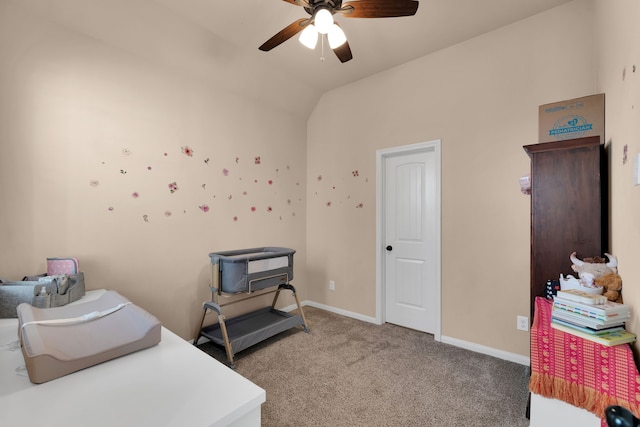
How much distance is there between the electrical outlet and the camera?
245cm

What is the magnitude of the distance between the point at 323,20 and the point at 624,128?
1577mm

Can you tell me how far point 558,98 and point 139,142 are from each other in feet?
11.0

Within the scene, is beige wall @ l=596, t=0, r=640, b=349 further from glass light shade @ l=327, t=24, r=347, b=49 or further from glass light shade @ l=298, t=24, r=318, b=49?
glass light shade @ l=298, t=24, r=318, b=49

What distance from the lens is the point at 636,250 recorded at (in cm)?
118

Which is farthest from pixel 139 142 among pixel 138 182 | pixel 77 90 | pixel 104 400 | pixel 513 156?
pixel 513 156

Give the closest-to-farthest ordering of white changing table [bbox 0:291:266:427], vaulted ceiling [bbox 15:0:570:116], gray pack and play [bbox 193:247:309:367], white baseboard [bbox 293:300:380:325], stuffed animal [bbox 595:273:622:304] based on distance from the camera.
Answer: white changing table [bbox 0:291:266:427] < stuffed animal [bbox 595:273:622:304] < vaulted ceiling [bbox 15:0:570:116] < gray pack and play [bbox 193:247:309:367] < white baseboard [bbox 293:300:380:325]

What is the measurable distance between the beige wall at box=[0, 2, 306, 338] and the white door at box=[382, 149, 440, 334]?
1.42 meters

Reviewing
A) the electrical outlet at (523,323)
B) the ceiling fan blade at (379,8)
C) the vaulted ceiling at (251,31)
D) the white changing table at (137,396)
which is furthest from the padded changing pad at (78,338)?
the electrical outlet at (523,323)

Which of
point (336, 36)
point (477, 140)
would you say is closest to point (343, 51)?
point (336, 36)

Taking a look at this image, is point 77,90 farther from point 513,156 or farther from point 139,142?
point 513,156

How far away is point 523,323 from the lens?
2461 millimetres

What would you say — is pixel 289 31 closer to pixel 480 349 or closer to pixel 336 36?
pixel 336 36

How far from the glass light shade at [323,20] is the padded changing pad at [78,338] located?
1.74 m

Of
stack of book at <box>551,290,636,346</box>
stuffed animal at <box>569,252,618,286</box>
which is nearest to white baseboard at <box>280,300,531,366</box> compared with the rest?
stuffed animal at <box>569,252,618,286</box>
